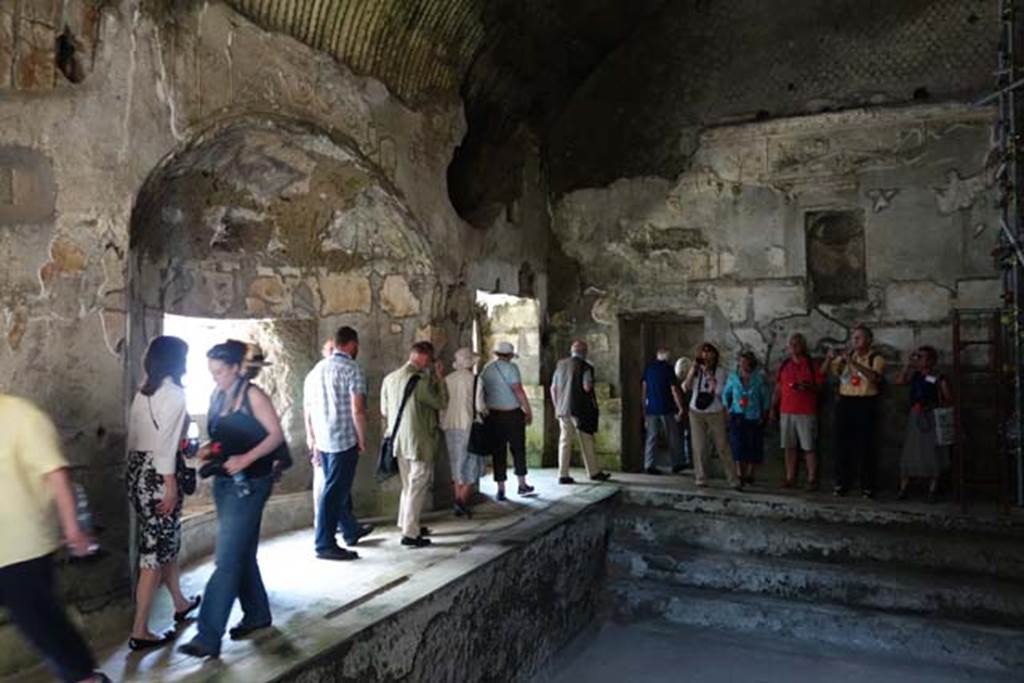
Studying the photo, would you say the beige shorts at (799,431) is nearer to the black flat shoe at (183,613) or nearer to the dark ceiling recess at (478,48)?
the dark ceiling recess at (478,48)

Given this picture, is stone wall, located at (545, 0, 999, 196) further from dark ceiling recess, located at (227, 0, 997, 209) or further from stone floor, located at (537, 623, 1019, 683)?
stone floor, located at (537, 623, 1019, 683)

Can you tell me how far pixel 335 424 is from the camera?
5.14 meters

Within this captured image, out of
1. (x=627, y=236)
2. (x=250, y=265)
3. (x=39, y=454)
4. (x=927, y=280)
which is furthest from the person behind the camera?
(x=627, y=236)

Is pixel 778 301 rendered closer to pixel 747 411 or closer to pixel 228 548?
pixel 747 411

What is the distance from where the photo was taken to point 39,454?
2775 mm

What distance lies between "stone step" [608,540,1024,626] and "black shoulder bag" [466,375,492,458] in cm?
158

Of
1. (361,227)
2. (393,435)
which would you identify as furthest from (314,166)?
(393,435)

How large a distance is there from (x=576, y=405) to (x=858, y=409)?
2.64m

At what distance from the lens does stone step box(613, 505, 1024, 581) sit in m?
5.90

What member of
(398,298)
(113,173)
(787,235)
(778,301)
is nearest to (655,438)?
(778,301)

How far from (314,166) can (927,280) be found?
19.4ft

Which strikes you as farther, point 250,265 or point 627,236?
point 627,236

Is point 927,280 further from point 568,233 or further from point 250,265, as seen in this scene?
point 250,265

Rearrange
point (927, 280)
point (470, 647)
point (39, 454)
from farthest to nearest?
point (927, 280) → point (470, 647) → point (39, 454)
